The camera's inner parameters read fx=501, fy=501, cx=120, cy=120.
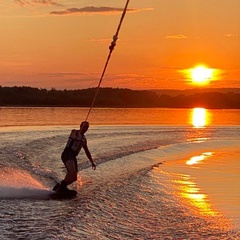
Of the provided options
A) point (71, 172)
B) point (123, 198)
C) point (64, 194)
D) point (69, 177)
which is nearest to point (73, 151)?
point (71, 172)

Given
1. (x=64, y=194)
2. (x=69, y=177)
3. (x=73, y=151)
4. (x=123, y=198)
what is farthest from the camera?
(x=73, y=151)

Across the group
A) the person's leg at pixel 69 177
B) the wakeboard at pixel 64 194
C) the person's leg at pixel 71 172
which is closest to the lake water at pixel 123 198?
the wakeboard at pixel 64 194

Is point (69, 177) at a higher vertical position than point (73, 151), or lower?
lower

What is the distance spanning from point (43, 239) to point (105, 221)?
154cm

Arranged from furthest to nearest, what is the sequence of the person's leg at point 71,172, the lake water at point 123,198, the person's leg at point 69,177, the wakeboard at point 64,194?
the person's leg at point 71,172 < the person's leg at point 69,177 < the wakeboard at point 64,194 < the lake water at point 123,198

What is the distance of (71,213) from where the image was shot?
8.86m

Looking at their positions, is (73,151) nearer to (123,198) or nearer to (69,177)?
(69,177)

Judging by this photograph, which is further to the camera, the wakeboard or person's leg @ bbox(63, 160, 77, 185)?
person's leg @ bbox(63, 160, 77, 185)

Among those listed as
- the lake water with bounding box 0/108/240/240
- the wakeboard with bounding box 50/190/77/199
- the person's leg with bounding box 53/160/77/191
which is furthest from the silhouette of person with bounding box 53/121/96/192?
the lake water with bounding box 0/108/240/240

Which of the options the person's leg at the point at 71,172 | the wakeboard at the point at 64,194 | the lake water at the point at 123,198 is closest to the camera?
the lake water at the point at 123,198

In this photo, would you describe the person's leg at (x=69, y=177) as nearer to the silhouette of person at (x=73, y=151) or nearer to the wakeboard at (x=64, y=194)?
the silhouette of person at (x=73, y=151)

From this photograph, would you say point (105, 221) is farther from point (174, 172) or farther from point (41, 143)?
point (41, 143)

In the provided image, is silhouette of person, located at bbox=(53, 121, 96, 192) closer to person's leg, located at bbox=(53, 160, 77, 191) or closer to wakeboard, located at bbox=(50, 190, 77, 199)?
person's leg, located at bbox=(53, 160, 77, 191)

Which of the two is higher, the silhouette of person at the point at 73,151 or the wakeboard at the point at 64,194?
the silhouette of person at the point at 73,151
